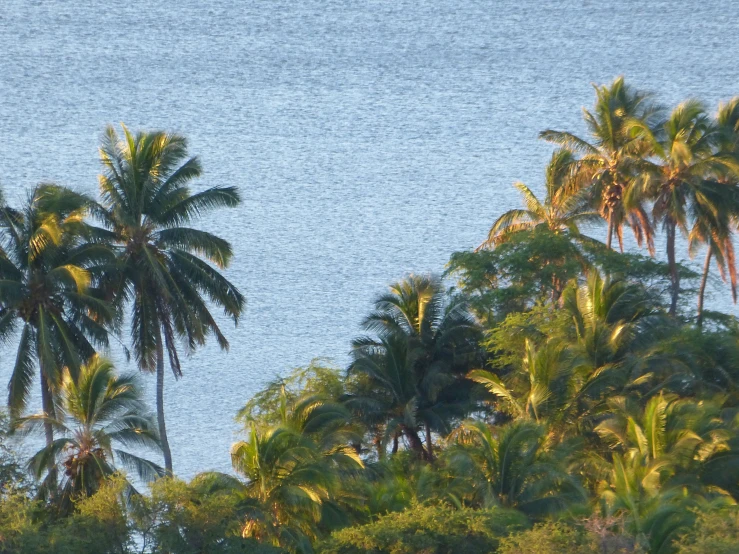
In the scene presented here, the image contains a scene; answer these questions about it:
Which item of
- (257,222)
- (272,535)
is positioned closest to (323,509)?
(272,535)

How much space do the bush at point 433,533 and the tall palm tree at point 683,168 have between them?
20.3 m

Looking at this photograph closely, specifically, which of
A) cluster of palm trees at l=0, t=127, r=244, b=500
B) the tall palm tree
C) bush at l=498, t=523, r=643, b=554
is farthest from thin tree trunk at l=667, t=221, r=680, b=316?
bush at l=498, t=523, r=643, b=554

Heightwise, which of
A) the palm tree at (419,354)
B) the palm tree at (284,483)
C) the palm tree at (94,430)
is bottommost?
the palm tree at (284,483)

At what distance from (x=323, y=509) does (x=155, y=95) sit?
10563 centimetres

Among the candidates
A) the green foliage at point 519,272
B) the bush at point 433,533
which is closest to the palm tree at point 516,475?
the bush at point 433,533

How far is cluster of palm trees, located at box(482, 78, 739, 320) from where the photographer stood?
147 feet

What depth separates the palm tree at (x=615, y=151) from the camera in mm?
46562

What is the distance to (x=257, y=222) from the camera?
109125 mm

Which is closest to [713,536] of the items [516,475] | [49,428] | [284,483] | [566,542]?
[566,542]

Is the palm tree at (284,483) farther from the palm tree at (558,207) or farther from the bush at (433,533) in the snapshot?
the palm tree at (558,207)

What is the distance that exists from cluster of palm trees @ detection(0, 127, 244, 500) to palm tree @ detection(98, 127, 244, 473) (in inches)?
1.1

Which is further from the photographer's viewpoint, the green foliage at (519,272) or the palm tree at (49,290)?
the green foliage at (519,272)

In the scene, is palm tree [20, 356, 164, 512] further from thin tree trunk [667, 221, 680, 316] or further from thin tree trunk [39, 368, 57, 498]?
thin tree trunk [667, 221, 680, 316]

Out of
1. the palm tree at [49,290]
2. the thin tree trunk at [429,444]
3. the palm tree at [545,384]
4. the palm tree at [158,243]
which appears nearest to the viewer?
the palm tree at [49,290]
